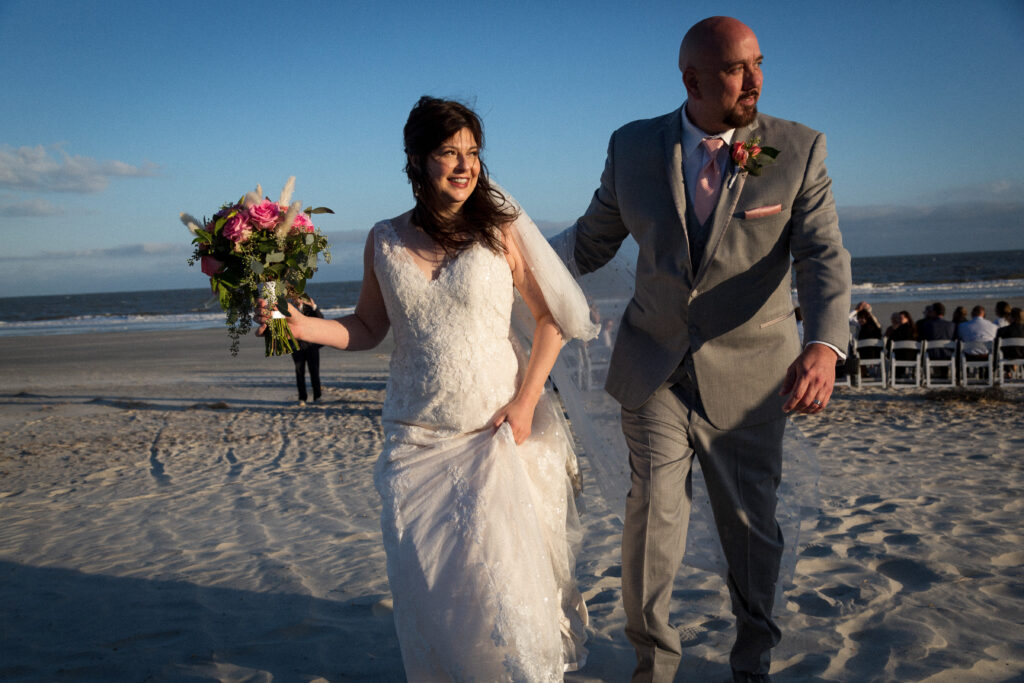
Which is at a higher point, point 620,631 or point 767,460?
point 767,460

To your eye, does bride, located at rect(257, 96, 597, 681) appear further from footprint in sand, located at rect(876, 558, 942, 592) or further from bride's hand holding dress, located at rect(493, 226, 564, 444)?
footprint in sand, located at rect(876, 558, 942, 592)

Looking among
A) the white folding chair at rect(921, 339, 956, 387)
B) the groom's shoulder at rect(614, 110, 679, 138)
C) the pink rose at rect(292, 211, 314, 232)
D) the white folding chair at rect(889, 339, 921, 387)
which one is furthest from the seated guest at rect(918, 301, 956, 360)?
the pink rose at rect(292, 211, 314, 232)

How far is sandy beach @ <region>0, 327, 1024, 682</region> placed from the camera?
3297mm

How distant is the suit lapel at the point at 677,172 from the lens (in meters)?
2.66

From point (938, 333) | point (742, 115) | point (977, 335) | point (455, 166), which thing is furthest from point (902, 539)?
point (938, 333)

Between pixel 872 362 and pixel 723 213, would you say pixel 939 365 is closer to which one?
pixel 872 362

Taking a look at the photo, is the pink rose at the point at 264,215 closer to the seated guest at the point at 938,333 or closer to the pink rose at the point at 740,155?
the pink rose at the point at 740,155

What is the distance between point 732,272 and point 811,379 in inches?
20.0

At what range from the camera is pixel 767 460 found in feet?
9.16

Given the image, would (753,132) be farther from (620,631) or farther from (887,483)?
(887,483)

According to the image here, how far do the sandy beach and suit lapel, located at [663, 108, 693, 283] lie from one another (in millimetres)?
1298

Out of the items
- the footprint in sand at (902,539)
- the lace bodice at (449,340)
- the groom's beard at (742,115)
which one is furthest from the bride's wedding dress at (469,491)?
the footprint in sand at (902,539)

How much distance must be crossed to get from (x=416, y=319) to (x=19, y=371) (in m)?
20.8

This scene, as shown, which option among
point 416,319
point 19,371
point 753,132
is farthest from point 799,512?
point 19,371
